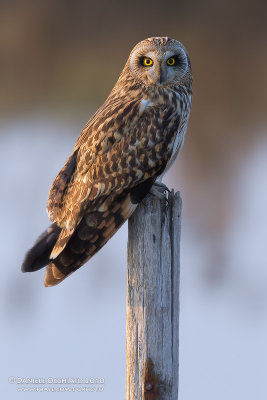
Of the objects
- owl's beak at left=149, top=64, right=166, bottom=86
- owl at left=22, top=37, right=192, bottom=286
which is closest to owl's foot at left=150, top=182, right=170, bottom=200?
owl at left=22, top=37, right=192, bottom=286

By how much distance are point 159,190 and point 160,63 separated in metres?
0.53

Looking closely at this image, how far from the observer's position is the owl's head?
11.2 feet

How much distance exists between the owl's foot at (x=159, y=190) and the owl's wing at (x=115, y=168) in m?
0.04

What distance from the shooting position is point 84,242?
3215 millimetres

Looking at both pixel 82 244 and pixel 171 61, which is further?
pixel 171 61

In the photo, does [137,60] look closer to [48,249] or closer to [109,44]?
[48,249]

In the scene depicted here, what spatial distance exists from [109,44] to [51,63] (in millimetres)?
785

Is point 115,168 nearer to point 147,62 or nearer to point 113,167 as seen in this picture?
point 113,167

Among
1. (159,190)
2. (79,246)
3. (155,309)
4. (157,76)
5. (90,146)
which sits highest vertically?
(157,76)

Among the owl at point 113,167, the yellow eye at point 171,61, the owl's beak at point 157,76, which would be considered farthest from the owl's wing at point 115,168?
the yellow eye at point 171,61

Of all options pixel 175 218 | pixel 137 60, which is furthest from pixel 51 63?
pixel 175 218

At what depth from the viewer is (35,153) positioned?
8.46m

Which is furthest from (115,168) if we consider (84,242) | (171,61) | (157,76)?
(171,61)

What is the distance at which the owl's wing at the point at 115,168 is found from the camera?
3248mm
